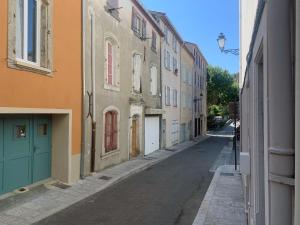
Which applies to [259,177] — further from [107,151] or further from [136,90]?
[136,90]

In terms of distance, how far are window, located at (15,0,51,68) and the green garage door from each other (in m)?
1.60

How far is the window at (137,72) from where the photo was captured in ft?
64.0

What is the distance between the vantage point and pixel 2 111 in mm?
8188

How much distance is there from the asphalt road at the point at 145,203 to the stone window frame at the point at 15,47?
3588mm

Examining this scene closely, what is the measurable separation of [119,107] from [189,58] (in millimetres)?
23803

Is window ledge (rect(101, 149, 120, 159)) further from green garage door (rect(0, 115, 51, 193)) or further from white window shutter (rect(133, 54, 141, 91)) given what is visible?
white window shutter (rect(133, 54, 141, 91))

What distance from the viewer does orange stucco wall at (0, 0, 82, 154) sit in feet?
27.3

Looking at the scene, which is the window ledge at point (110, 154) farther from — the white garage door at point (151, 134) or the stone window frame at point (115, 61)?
the white garage door at point (151, 134)

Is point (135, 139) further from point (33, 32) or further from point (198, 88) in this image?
point (198, 88)

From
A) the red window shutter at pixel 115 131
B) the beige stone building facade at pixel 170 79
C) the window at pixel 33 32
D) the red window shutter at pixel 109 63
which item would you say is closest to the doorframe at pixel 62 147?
the window at pixel 33 32

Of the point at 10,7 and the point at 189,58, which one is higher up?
the point at 189,58

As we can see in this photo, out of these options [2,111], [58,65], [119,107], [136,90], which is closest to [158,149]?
[136,90]

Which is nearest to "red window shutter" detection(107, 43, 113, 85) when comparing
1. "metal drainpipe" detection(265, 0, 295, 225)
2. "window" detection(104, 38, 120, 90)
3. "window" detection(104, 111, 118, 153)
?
"window" detection(104, 38, 120, 90)

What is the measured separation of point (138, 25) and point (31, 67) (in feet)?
38.5
